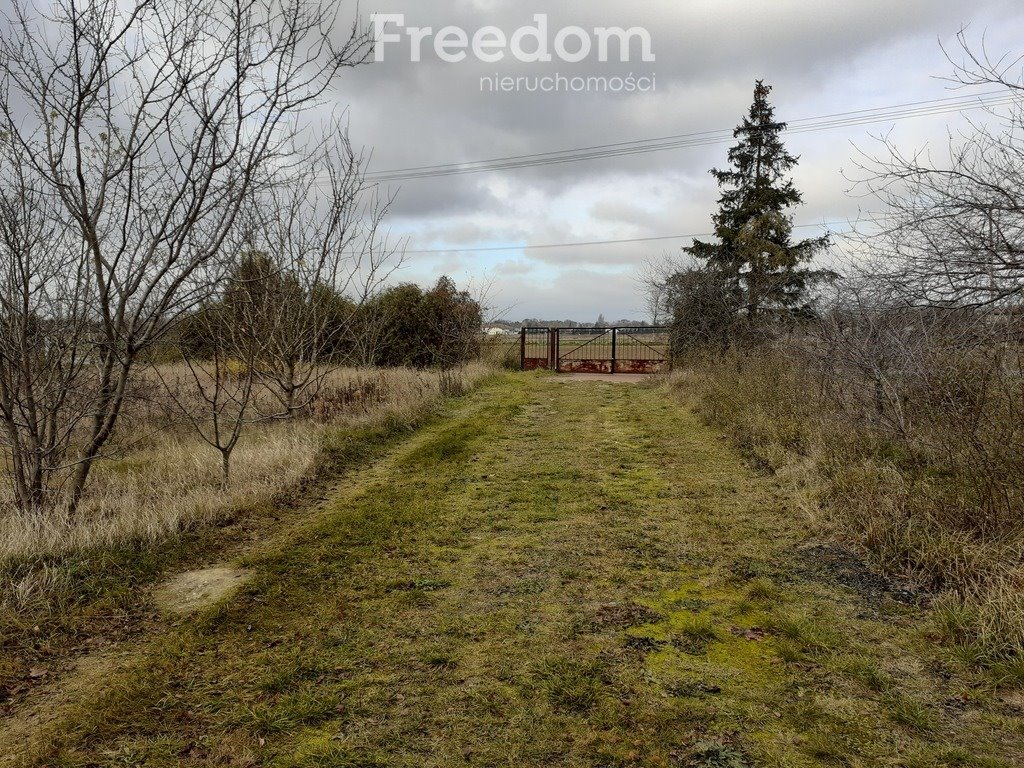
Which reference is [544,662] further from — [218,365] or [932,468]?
[218,365]

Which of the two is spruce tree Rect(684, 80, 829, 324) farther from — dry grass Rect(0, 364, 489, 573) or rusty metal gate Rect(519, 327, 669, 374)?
dry grass Rect(0, 364, 489, 573)

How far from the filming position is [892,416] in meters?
6.44

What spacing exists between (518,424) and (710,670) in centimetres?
779

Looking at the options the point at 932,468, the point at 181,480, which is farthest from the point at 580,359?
the point at 181,480

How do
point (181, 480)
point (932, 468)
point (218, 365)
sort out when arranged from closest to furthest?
1. point (932, 468)
2. point (181, 480)
3. point (218, 365)

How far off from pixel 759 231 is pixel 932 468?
15.6 meters

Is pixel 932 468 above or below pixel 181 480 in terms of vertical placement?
above

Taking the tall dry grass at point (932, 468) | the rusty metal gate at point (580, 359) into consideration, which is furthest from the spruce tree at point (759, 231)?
the tall dry grass at point (932, 468)

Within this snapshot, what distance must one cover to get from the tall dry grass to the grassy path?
1.22 ft

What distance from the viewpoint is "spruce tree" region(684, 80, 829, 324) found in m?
18.8

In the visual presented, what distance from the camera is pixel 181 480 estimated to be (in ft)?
20.3

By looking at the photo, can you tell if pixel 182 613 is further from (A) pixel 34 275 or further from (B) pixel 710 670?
(A) pixel 34 275

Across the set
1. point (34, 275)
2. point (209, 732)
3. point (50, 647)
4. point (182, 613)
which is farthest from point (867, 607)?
point (34, 275)

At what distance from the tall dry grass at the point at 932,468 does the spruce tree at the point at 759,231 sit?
11.8 metres
